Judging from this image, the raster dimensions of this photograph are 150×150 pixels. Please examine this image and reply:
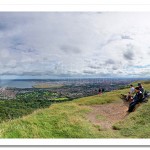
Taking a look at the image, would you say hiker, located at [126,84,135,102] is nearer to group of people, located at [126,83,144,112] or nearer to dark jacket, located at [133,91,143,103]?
group of people, located at [126,83,144,112]

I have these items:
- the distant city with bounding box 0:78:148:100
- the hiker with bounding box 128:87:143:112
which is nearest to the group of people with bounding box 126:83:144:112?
the hiker with bounding box 128:87:143:112

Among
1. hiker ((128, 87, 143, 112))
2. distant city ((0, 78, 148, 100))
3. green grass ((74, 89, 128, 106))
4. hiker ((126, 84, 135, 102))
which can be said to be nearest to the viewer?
distant city ((0, 78, 148, 100))

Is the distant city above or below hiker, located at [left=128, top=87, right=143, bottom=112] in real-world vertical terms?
above

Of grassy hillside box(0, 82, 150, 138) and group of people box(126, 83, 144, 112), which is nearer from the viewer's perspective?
grassy hillside box(0, 82, 150, 138)

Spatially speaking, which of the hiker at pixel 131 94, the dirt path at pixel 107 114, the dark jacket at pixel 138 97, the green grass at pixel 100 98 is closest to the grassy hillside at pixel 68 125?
the green grass at pixel 100 98

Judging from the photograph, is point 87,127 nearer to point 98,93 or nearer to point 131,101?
point 98,93

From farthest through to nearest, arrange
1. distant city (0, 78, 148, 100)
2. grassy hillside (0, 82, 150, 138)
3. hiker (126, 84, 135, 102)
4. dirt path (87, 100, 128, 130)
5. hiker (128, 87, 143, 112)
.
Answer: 1. hiker (126, 84, 135, 102)
2. hiker (128, 87, 143, 112)
3. dirt path (87, 100, 128, 130)
4. distant city (0, 78, 148, 100)
5. grassy hillside (0, 82, 150, 138)
